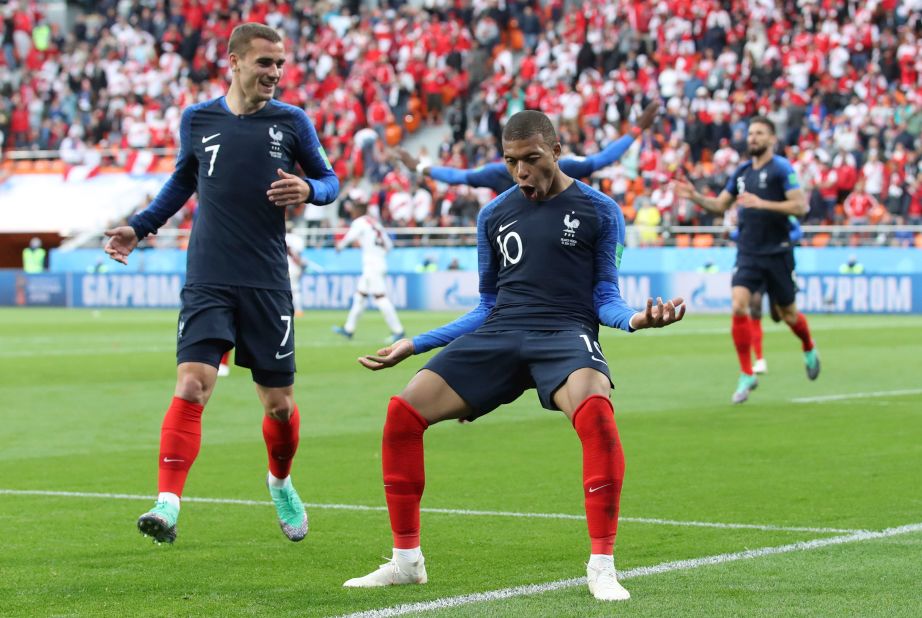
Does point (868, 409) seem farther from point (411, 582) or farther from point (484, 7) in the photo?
point (484, 7)

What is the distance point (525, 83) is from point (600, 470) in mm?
34979

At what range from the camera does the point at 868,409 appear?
13930 mm

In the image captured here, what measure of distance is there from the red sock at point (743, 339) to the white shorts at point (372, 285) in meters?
10.4

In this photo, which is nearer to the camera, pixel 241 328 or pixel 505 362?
pixel 505 362

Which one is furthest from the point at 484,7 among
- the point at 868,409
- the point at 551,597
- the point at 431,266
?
the point at 551,597

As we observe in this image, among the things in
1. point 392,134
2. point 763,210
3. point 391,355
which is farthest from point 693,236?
point 391,355

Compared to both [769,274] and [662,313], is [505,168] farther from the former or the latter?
[662,313]

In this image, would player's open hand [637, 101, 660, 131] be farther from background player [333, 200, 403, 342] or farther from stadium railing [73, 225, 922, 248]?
stadium railing [73, 225, 922, 248]

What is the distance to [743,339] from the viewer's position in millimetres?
15148

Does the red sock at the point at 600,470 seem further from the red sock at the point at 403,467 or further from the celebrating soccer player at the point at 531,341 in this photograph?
the red sock at the point at 403,467

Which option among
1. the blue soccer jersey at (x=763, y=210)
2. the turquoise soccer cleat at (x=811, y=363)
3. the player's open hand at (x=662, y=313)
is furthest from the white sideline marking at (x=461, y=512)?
the turquoise soccer cleat at (x=811, y=363)

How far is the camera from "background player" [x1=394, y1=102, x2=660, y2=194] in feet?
44.7

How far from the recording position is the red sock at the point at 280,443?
7.71 meters

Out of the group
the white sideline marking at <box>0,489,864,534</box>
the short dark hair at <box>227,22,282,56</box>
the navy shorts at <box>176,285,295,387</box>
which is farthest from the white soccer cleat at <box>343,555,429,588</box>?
the short dark hair at <box>227,22,282,56</box>
